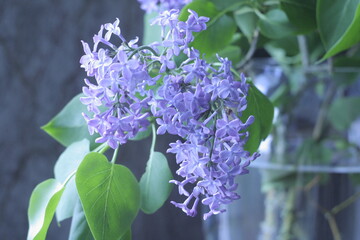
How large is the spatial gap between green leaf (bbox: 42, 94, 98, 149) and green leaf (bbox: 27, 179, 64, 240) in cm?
3

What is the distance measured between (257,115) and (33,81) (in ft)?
1.12

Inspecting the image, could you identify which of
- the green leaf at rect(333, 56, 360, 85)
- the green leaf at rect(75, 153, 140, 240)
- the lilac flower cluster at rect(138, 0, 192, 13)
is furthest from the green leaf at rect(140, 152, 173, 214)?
the green leaf at rect(333, 56, 360, 85)

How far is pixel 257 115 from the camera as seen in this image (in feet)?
0.92

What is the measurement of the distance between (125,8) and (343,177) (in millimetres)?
342

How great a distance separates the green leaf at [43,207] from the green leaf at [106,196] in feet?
0.07

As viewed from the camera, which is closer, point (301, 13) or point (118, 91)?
point (118, 91)

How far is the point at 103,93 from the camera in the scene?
234 mm

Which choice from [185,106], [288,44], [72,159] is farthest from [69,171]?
[288,44]

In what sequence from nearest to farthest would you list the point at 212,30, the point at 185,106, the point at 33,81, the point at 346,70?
the point at 185,106, the point at 212,30, the point at 346,70, the point at 33,81

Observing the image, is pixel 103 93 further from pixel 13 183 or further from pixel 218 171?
pixel 13 183

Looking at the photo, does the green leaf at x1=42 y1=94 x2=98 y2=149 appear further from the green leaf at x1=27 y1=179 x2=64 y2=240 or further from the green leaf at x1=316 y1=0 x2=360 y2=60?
the green leaf at x1=316 y1=0 x2=360 y2=60

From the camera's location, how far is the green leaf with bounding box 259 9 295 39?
35cm

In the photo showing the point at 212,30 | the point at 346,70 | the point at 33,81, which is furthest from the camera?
the point at 33,81

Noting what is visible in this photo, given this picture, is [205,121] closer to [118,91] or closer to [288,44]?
[118,91]
